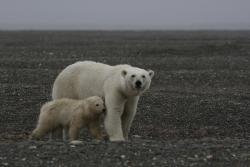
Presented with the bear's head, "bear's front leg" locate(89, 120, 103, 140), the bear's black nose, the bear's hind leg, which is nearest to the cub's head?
"bear's front leg" locate(89, 120, 103, 140)

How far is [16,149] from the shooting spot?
7316 millimetres

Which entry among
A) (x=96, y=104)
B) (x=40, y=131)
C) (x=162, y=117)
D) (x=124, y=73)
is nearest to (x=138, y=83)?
(x=124, y=73)

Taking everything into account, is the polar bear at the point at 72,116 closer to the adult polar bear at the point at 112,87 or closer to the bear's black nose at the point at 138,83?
the adult polar bear at the point at 112,87

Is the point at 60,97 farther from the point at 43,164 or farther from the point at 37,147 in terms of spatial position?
the point at 43,164

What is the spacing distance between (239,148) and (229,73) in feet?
36.5

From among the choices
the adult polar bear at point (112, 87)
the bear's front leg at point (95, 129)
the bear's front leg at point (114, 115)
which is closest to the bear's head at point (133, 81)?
the adult polar bear at point (112, 87)

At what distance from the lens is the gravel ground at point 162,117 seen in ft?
23.0

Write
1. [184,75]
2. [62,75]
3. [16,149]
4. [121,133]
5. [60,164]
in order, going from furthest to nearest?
[184,75], [62,75], [121,133], [16,149], [60,164]

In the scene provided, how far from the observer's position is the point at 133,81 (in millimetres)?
7926

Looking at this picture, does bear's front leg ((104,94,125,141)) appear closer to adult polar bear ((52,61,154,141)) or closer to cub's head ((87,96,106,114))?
adult polar bear ((52,61,154,141))

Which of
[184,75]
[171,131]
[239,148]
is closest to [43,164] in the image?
[239,148]

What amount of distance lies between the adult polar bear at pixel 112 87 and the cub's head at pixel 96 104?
0.35ft

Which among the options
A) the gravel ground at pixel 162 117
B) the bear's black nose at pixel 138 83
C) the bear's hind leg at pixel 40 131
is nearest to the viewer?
the gravel ground at pixel 162 117

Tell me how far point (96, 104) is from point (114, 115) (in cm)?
29
